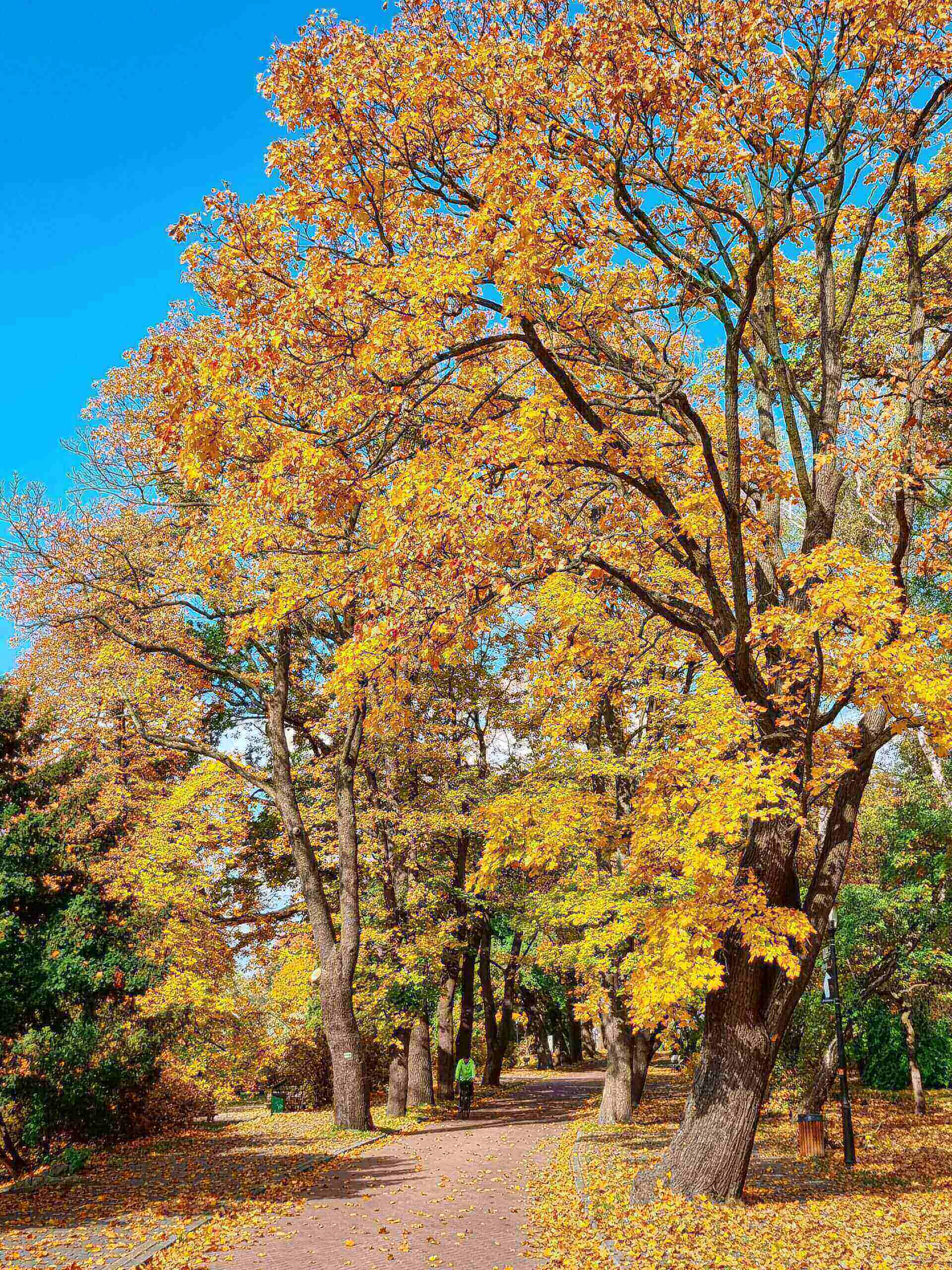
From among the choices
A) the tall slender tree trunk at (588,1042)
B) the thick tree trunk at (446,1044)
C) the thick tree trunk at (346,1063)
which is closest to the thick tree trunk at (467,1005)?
the thick tree trunk at (446,1044)

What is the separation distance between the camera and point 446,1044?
85.5 feet

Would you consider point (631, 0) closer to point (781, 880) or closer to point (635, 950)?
point (781, 880)

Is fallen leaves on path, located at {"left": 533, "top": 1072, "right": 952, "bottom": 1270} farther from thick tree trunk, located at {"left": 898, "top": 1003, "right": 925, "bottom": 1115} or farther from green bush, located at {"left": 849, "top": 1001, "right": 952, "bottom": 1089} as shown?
green bush, located at {"left": 849, "top": 1001, "right": 952, "bottom": 1089}

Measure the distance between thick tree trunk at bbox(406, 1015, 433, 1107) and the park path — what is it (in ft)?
13.3

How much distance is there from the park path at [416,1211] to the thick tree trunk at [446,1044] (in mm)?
7949

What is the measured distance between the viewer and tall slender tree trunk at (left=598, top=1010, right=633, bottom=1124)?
17.6 meters

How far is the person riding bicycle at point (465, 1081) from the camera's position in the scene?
20.7m

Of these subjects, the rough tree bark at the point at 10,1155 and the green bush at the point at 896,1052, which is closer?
the rough tree bark at the point at 10,1155

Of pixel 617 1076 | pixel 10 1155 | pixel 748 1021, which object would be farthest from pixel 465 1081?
pixel 748 1021

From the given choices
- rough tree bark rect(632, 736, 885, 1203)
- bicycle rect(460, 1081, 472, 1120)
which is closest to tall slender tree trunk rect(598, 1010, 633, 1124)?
bicycle rect(460, 1081, 472, 1120)

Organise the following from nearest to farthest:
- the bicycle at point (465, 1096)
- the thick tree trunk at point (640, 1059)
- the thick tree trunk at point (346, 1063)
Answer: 1. the thick tree trunk at point (346, 1063)
2. the thick tree trunk at point (640, 1059)
3. the bicycle at point (465, 1096)

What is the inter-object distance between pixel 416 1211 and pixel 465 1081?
454 inches

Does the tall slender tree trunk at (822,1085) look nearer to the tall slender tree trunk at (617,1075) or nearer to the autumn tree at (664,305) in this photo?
the tall slender tree trunk at (617,1075)

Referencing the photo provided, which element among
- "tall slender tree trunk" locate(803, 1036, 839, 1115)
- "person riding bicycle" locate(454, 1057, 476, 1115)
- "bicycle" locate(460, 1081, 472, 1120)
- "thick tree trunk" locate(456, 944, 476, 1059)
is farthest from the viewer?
"thick tree trunk" locate(456, 944, 476, 1059)
